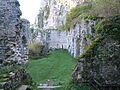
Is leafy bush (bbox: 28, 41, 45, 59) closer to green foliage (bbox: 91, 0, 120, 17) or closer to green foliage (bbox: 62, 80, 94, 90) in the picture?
green foliage (bbox: 91, 0, 120, 17)

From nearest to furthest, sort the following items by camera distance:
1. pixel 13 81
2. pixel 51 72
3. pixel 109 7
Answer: pixel 13 81 → pixel 109 7 → pixel 51 72

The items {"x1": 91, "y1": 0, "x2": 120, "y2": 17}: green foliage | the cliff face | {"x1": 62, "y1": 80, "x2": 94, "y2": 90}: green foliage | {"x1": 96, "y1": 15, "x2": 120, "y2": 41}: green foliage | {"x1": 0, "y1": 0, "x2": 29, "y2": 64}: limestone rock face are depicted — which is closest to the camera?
{"x1": 62, "y1": 80, "x2": 94, "y2": 90}: green foliage

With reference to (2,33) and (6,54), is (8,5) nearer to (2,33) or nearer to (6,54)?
(2,33)

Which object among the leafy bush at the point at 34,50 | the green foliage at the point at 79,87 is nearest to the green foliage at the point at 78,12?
the leafy bush at the point at 34,50

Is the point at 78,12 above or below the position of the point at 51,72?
above

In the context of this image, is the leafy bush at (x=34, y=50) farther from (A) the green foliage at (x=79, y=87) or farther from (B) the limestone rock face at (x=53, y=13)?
(A) the green foliage at (x=79, y=87)

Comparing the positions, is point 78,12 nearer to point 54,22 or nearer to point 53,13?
point 54,22

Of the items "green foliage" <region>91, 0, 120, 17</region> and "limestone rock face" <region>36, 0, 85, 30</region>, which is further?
"limestone rock face" <region>36, 0, 85, 30</region>

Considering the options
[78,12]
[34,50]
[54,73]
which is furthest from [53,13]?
[54,73]

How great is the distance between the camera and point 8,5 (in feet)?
40.6

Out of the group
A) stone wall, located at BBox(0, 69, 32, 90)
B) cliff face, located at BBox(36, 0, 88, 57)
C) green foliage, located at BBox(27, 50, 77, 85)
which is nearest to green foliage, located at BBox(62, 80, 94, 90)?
stone wall, located at BBox(0, 69, 32, 90)

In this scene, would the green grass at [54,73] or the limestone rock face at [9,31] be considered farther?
the limestone rock face at [9,31]

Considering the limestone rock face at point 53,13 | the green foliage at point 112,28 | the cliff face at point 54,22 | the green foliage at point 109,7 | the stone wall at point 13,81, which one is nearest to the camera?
the stone wall at point 13,81

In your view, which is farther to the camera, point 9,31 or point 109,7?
point 109,7
